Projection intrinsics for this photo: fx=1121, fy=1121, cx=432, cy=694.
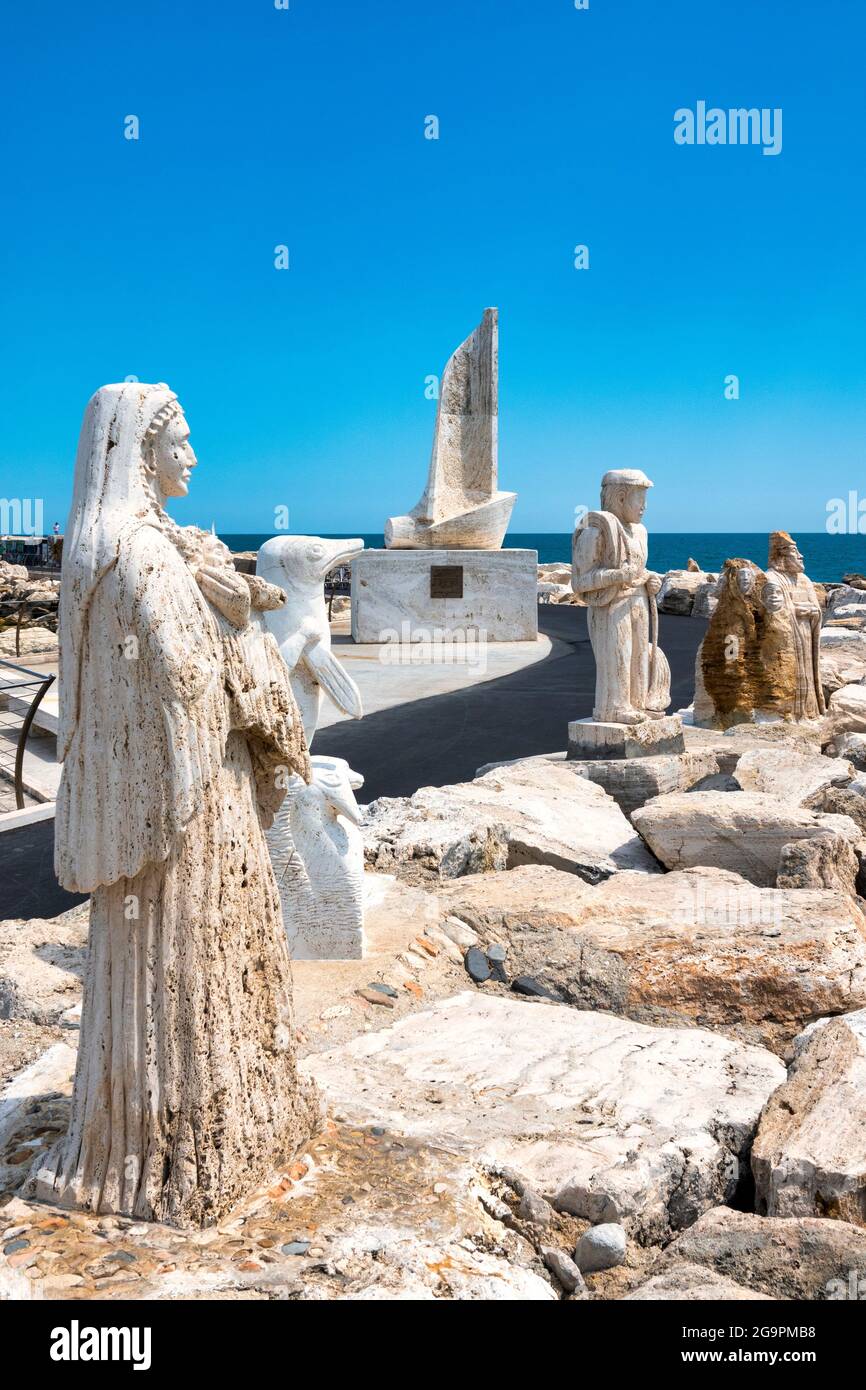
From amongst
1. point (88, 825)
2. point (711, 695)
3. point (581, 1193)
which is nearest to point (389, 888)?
point (581, 1193)

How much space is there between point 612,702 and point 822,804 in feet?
7.38

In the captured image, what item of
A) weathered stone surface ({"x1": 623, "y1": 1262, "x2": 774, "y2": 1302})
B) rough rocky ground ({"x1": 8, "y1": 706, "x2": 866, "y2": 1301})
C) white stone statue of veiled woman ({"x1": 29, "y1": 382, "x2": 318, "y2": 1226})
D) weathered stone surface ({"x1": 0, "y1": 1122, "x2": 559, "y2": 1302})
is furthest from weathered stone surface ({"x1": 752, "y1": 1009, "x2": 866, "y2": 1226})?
white stone statue of veiled woman ({"x1": 29, "y1": 382, "x2": 318, "y2": 1226})

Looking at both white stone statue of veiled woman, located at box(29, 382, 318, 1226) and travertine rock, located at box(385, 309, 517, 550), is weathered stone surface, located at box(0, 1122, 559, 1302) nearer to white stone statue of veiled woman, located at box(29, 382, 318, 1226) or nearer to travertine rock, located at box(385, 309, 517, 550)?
white stone statue of veiled woman, located at box(29, 382, 318, 1226)

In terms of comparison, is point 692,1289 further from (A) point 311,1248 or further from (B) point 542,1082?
(B) point 542,1082

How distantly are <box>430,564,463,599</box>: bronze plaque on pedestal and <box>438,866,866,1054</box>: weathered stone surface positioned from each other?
13382 millimetres

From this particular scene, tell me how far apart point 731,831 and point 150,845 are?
4.78 meters

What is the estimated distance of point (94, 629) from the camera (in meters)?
2.85

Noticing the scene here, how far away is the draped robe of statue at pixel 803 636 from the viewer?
36.4 feet

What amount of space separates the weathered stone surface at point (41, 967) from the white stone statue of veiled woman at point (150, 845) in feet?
5.66

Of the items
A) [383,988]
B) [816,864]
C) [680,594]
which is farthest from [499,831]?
[680,594]

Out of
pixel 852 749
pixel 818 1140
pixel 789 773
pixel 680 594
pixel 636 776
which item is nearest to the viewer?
pixel 818 1140

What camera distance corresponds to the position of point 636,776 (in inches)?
352

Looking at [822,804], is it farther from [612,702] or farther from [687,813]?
[612,702]

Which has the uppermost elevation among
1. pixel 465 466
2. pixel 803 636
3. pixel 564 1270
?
pixel 465 466
